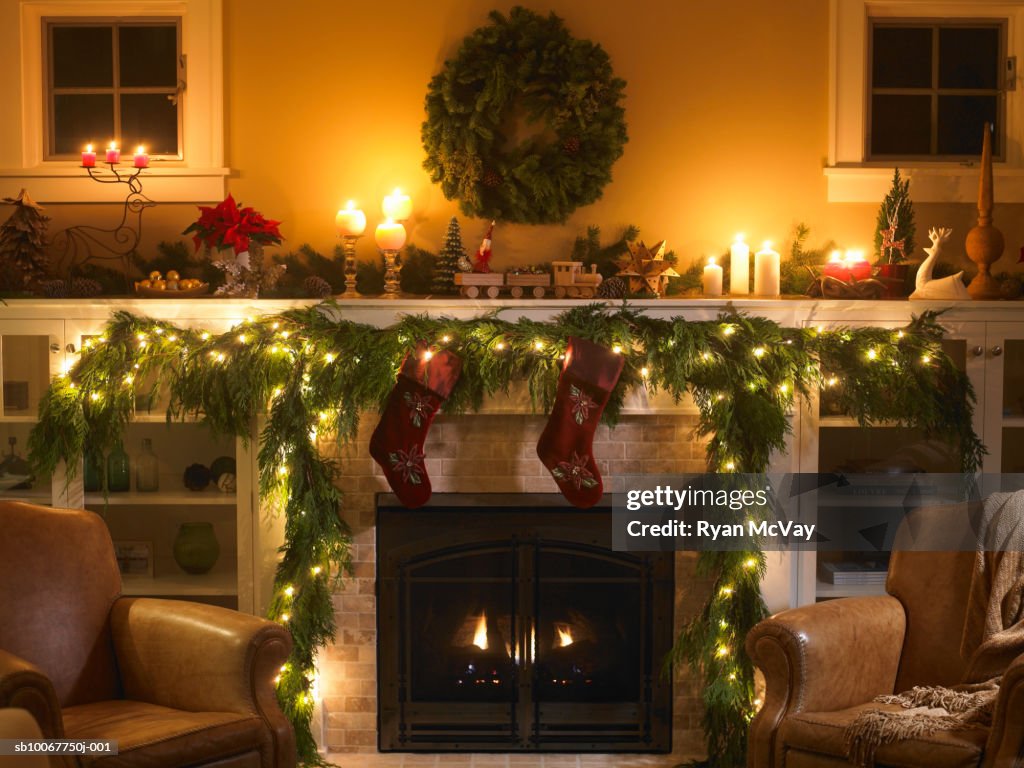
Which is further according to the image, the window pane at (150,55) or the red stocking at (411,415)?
the window pane at (150,55)

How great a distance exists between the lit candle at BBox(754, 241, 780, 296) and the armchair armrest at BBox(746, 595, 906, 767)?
42.4 inches

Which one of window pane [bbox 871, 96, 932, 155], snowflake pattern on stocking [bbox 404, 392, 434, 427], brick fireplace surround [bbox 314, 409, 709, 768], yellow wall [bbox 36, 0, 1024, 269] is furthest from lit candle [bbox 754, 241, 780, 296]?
snowflake pattern on stocking [bbox 404, 392, 434, 427]

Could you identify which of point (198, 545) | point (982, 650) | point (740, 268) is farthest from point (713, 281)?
point (198, 545)

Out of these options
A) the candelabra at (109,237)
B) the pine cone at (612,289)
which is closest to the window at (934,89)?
the pine cone at (612,289)

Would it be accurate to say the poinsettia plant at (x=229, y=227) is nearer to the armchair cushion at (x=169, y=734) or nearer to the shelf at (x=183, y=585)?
the shelf at (x=183, y=585)

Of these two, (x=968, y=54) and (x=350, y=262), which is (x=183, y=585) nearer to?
(x=350, y=262)

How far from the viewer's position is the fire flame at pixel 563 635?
3627 mm

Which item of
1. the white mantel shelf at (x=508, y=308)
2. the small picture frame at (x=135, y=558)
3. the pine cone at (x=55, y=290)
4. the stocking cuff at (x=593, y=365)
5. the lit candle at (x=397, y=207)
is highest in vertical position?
the lit candle at (x=397, y=207)

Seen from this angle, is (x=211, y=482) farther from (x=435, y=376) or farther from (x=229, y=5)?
(x=229, y=5)

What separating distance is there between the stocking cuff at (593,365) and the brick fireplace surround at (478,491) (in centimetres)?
31

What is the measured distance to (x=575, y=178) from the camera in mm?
3660

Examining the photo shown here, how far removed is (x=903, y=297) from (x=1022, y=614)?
1161 millimetres

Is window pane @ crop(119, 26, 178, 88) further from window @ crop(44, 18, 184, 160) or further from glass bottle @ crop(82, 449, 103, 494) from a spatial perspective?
→ glass bottle @ crop(82, 449, 103, 494)

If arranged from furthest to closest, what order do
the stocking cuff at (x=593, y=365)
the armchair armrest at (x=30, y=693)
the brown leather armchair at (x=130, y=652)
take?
the stocking cuff at (x=593, y=365), the brown leather armchair at (x=130, y=652), the armchair armrest at (x=30, y=693)
